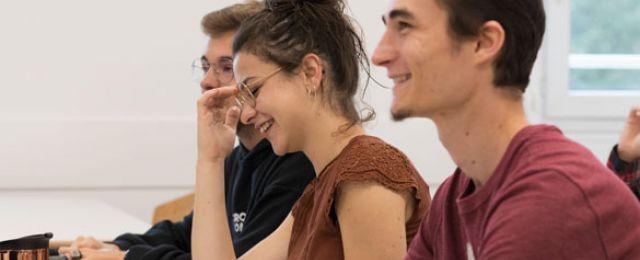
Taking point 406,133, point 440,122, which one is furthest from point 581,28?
point 440,122

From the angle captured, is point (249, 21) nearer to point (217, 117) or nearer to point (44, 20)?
point (217, 117)

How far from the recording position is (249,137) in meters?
2.36

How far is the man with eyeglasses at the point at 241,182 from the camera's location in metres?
2.12

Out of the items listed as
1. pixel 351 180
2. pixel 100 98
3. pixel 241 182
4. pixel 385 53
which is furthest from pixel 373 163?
pixel 100 98

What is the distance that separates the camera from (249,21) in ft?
6.46

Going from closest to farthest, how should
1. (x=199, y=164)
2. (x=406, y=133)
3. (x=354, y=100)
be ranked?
(x=354, y=100)
(x=199, y=164)
(x=406, y=133)

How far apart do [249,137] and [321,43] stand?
532mm

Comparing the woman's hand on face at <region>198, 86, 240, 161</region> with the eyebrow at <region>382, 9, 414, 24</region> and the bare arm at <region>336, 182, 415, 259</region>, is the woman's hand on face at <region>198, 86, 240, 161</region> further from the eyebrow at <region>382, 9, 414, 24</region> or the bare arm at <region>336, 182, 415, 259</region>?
the eyebrow at <region>382, 9, 414, 24</region>

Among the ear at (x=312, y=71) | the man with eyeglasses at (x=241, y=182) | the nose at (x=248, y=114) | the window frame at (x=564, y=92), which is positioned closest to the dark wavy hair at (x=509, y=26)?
the ear at (x=312, y=71)

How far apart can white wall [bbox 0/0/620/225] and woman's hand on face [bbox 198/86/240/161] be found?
5.83 feet

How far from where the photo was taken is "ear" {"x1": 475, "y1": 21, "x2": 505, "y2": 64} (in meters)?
1.29

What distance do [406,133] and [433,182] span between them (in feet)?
0.75

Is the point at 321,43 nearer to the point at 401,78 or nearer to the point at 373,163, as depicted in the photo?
the point at 373,163

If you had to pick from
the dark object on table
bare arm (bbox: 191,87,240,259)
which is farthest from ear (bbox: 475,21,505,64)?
the dark object on table
